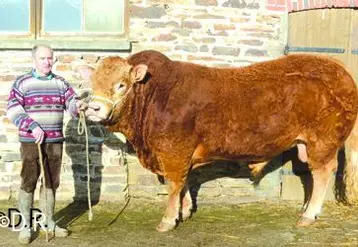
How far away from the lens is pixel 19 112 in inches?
201

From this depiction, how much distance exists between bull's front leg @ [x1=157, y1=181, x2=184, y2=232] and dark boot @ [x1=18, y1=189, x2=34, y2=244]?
A: 4.39ft

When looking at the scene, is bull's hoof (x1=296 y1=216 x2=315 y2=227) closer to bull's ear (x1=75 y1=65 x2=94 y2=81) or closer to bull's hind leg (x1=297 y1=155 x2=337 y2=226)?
bull's hind leg (x1=297 y1=155 x2=337 y2=226)

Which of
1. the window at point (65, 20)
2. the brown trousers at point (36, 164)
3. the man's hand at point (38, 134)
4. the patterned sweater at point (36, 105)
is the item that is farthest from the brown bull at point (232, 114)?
the window at point (65, 20)

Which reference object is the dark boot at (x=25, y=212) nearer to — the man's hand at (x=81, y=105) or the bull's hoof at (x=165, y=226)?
the man's hand at (x=81, y=105)

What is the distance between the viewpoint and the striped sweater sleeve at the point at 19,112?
5074 mm

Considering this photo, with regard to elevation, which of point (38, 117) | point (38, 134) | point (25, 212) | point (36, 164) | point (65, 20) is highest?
point (65, 20)

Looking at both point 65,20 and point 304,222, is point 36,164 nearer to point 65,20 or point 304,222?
point 65,20

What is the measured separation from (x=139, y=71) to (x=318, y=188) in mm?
2345

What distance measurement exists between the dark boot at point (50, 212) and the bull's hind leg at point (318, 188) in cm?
255

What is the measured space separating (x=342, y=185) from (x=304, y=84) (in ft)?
5.89

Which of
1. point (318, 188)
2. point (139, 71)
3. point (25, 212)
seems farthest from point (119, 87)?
point (318, 188)

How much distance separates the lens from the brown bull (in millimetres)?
5793

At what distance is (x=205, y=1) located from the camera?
23.1ft

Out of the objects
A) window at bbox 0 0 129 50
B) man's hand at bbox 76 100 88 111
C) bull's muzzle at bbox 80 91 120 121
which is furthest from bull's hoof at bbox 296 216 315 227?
window at bbox 0 0 129 50
